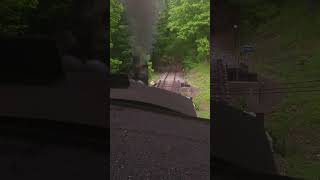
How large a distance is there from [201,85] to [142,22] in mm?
1921

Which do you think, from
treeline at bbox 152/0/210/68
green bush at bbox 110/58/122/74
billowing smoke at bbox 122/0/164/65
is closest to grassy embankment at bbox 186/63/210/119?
treeline at bbox 152/0/210/68

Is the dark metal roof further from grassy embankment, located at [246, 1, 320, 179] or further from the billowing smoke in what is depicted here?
the billowing smoke

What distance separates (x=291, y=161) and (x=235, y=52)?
2274mm

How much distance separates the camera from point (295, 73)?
7.16 meters

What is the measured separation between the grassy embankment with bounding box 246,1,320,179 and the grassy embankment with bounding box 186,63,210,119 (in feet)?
3.62

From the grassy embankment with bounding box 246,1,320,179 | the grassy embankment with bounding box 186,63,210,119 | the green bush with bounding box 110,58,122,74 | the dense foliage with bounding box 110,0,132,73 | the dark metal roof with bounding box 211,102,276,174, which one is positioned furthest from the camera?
the green bush with bounding box 110,58,122,74

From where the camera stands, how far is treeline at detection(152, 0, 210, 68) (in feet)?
26.4

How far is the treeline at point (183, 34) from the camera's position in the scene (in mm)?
8047

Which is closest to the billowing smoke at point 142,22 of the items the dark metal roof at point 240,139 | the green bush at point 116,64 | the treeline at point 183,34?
the treeline at point 183,34
